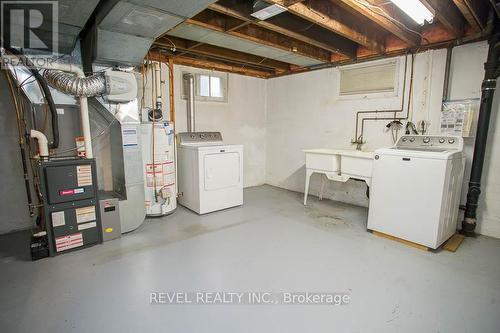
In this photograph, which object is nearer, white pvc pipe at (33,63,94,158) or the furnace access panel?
the furnace access panel

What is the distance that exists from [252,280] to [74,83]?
97.7 inches

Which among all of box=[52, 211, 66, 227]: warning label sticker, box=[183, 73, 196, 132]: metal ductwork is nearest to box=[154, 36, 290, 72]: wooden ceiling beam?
box=[183, 73, 196, 132]: metal ductwork

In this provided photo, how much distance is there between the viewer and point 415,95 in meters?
3.23

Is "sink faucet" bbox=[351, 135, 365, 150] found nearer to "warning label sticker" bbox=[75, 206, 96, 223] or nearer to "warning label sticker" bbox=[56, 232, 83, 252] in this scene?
"warning label sticker" bbox=[75, 206, 96, 223]

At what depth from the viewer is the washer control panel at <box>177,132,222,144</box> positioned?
12.4 ft

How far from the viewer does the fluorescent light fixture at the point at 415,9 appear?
81.7 inches

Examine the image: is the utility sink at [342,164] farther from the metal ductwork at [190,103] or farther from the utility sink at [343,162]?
the metal ductwork at [190,103]

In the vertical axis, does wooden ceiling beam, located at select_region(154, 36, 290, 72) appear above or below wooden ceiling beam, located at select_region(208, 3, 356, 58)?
above

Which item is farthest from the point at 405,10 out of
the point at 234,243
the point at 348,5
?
the point at 234,243

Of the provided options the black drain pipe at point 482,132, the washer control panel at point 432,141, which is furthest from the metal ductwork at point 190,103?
the black drain pipe at point 482,132

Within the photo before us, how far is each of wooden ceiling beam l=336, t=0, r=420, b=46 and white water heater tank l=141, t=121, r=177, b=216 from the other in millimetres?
2451

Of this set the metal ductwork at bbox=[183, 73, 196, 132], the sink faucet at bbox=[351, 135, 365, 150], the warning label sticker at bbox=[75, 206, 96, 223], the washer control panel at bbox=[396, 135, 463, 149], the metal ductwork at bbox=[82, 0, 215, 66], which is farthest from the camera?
the metal ductwork at bbox=[183, 73, 196, 132]

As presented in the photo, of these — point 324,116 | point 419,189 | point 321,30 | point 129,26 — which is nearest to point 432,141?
point 419,189

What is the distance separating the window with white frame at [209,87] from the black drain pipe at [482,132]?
11.7ft
